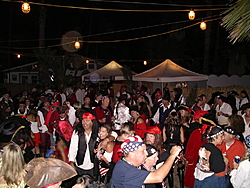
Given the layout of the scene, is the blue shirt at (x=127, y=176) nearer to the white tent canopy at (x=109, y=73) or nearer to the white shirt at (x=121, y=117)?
the white shirt at (x=121, y=117)

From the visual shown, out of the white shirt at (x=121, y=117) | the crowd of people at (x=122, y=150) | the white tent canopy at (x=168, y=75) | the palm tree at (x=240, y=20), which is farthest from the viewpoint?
the white tent canopy at (x=168, y=75)

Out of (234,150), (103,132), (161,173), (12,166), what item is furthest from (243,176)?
(12,166)

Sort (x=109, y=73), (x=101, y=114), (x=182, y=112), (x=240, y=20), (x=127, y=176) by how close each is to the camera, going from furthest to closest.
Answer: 1. (x=109, y=73)
2. (x=101, y=114)
3. (x=182, y=112)
4. (x=127, y=176)
5. (x=240, y=20)

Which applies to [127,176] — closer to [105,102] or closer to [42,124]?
[105,102]

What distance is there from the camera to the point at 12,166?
3.62 metres

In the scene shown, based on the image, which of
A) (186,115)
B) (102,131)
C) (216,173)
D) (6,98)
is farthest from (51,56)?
(216,173)

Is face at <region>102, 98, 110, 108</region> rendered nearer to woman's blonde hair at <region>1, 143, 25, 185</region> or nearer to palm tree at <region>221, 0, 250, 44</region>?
woman's blonde hair at <region>1, 143, 25, 185</region>

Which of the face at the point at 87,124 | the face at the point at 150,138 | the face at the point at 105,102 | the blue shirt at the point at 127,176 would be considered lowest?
the blue shirt at the point at 127,176

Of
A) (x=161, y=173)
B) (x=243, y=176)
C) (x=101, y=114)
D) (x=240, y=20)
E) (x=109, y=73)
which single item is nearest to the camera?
(x=240, y=20)

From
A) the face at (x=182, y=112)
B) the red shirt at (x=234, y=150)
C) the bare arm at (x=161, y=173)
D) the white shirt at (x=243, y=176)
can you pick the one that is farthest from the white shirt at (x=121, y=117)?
the bare arm at (x=161, y=173)

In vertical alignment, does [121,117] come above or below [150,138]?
above

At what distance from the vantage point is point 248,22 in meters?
2.53

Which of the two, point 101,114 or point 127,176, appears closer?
point 127,176

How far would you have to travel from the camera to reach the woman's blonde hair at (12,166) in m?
3.57
